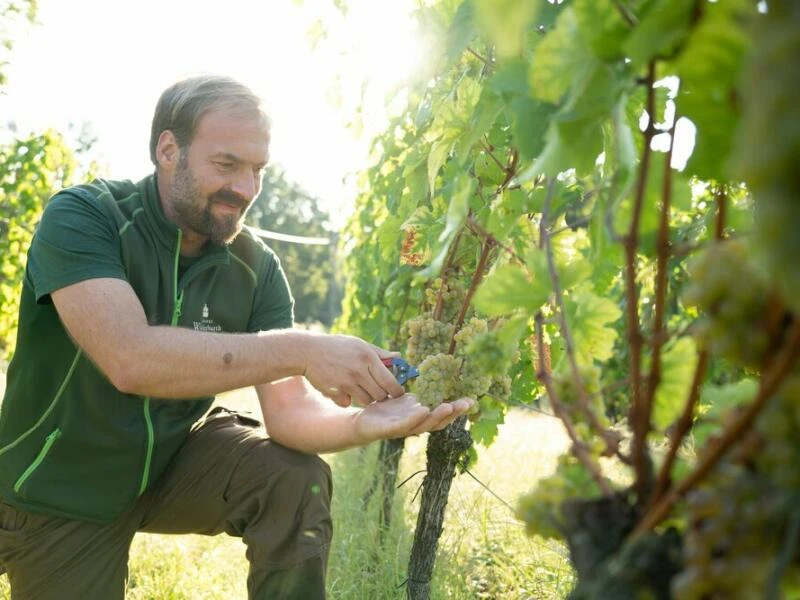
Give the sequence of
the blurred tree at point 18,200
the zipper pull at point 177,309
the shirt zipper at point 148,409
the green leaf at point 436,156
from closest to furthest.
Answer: the green leaf at point 436,156
the shirt zipper at point 148,409
the zipper pull at point 177,309
the blurred tree at point 18,200

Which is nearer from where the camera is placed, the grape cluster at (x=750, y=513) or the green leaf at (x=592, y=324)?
the grape cluster at (x=750, y=513)

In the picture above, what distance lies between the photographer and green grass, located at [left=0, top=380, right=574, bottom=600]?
3.61 meters

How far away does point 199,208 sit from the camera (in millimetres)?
3074

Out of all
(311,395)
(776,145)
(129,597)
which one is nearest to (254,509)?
(311,395)

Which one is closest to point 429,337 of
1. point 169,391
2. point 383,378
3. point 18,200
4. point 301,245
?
point 383,378

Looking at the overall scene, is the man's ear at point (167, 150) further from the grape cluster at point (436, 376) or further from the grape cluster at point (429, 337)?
the grape cluster at point (436, 376)

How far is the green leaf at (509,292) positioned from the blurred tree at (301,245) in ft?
115

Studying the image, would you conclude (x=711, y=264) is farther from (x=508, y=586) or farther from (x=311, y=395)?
(x=508, y=586)

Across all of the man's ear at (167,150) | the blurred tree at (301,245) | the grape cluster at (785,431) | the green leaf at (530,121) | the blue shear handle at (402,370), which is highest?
the blurred tree at (301,245)

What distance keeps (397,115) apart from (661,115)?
2.49 meters

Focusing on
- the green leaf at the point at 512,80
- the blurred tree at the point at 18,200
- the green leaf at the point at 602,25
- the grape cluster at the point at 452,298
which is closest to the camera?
the green leaf at the point at 602,25

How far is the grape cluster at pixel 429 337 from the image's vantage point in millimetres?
2393

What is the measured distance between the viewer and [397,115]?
438 centimetres

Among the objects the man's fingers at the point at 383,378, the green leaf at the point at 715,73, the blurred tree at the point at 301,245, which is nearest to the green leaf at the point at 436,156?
the man's fingers at the point at 383,378
